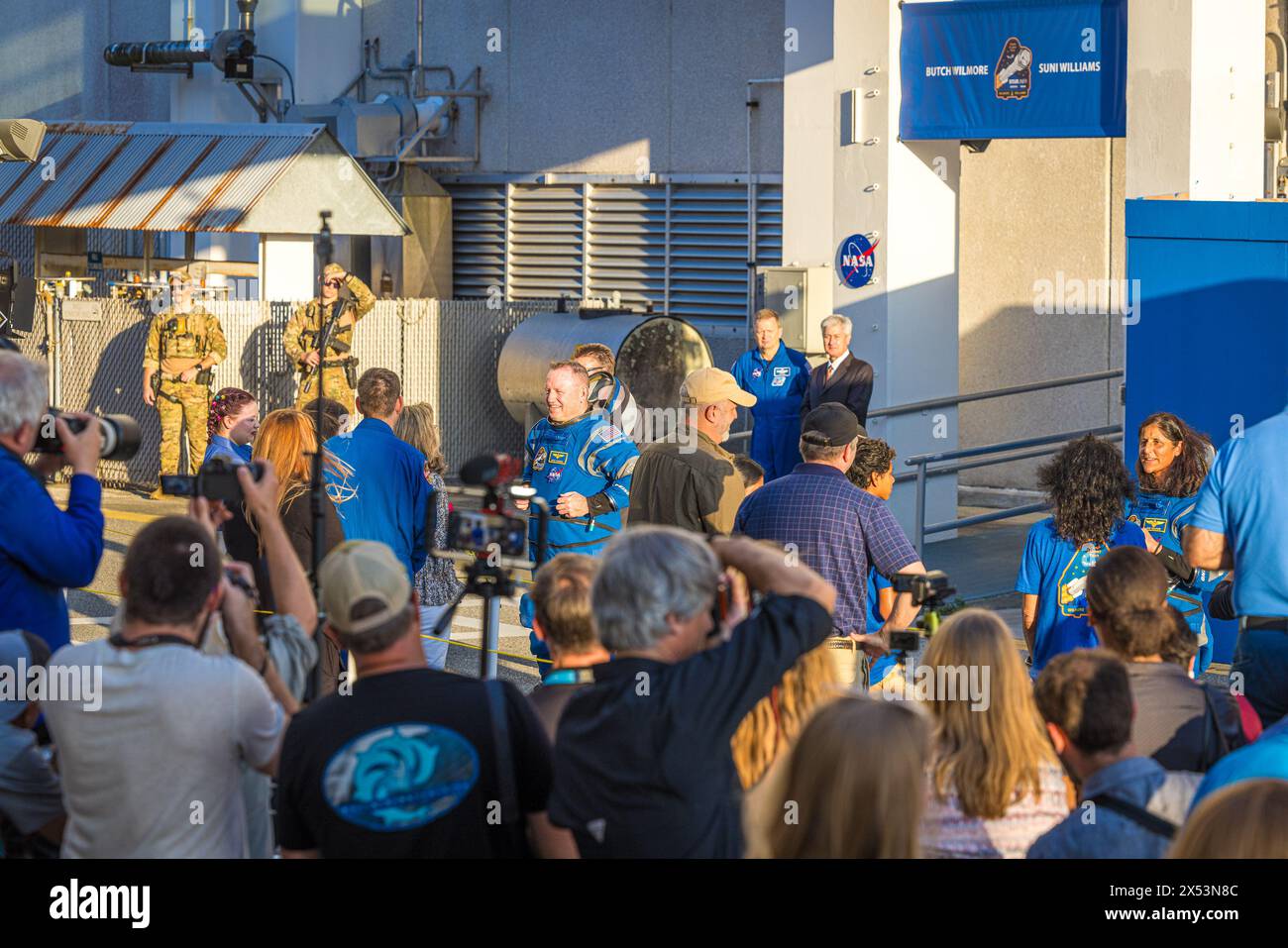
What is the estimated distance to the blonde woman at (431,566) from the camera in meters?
8.01

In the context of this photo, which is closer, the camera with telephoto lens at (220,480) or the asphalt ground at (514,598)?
the camera with telephoto lens at (220,480)

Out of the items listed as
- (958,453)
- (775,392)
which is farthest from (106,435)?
(775,392)

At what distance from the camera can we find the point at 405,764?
394 centimetres

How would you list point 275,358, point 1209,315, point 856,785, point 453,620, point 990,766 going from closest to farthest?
1. point 856,785
2. point 990,766
3. point 1209,315
4. point 453,620
5. point 275,358

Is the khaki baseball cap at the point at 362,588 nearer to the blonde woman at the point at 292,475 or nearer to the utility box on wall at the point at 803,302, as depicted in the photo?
the blonde woman at the point at 292,475

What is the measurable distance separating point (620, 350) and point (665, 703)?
501 inches

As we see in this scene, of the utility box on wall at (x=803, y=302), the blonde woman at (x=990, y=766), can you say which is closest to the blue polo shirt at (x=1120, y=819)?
the blonde woman at (x=990, y=766)

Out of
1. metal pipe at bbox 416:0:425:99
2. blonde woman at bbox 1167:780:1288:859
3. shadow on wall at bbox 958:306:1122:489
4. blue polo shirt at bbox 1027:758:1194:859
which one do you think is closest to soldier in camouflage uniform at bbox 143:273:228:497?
metal pipe at bbox 416:0:425:99

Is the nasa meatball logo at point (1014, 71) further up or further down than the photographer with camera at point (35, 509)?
further up

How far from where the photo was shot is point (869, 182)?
1455cm

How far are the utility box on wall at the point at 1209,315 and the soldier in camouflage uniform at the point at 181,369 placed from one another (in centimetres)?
901

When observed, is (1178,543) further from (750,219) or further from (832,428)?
(750,219)
